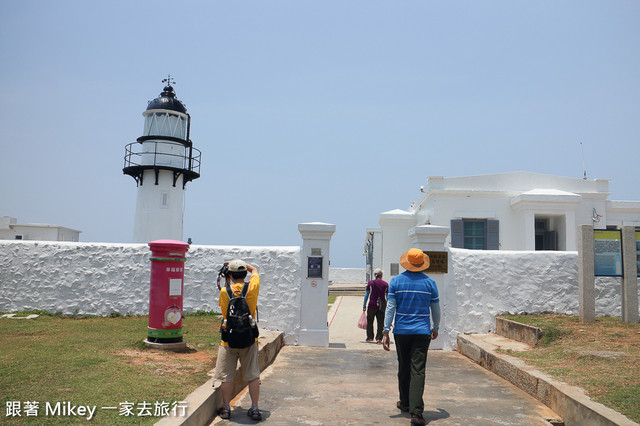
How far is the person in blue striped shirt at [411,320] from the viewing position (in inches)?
230

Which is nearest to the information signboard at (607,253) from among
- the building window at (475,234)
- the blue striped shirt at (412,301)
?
the blue striped shirt at (412,301)

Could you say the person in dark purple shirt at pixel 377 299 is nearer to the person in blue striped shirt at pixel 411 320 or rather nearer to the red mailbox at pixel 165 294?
the red mailbox at pixel 165 294

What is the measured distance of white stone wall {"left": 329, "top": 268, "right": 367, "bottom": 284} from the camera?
44.4 metres

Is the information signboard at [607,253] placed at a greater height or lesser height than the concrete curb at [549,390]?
greater

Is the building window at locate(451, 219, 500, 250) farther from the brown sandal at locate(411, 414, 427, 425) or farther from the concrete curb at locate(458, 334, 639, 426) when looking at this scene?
the brown sandal at locate(411, 414, 427, 425)

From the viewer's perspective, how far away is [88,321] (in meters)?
11.3

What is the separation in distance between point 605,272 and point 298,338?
21.3 feet

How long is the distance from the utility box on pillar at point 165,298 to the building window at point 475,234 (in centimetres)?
1419

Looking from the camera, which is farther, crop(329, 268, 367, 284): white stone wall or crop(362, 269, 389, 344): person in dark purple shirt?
crop(329, 268, 367, 284): white stone wall

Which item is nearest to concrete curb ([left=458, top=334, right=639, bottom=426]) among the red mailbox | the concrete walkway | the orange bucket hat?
the concrete walkway

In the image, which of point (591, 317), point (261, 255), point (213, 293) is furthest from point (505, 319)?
point (213, 293)

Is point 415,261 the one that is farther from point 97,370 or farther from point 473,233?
point 473,233

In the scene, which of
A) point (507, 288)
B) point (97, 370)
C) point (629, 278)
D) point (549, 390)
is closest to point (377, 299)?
point (507, 288)

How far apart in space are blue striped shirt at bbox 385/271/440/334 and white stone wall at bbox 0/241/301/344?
5562 mm
